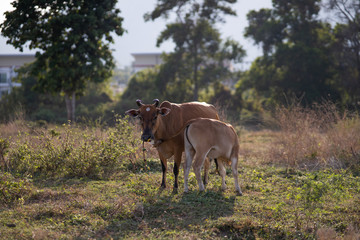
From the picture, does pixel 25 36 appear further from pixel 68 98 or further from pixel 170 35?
pixel 170 35

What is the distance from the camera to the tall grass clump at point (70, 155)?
9461 mm

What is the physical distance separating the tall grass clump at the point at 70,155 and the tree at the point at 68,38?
9.74 meters

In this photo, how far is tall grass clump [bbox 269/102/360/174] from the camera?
11.0m

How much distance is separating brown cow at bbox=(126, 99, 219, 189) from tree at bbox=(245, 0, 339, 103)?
18.5 metres

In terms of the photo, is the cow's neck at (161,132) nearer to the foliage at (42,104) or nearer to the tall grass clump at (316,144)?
the tall grass clump at (316,144)

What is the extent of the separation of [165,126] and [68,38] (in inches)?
489

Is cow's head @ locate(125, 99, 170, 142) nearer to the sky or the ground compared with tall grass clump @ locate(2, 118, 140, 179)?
nearer to the sky

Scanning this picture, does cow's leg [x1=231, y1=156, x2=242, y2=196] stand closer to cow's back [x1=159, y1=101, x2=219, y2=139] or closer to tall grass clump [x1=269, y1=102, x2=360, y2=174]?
cow's back [x1=159, y1=101, x2=219, y2=139]

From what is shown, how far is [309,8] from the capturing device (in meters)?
29.4

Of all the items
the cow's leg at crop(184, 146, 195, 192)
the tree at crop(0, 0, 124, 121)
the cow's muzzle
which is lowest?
the cow's leg at crop(184, 146, 195, 192)

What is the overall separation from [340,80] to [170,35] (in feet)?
40.9

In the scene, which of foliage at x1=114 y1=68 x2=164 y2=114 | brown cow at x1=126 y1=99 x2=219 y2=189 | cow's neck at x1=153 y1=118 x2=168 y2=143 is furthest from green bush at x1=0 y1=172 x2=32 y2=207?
foliage at x1=114 y1=68 x2=164 y2=114

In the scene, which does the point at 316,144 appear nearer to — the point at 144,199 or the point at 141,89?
the point at 144,199

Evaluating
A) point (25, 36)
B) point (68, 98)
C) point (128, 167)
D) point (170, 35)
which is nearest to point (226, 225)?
point (128, 167)
